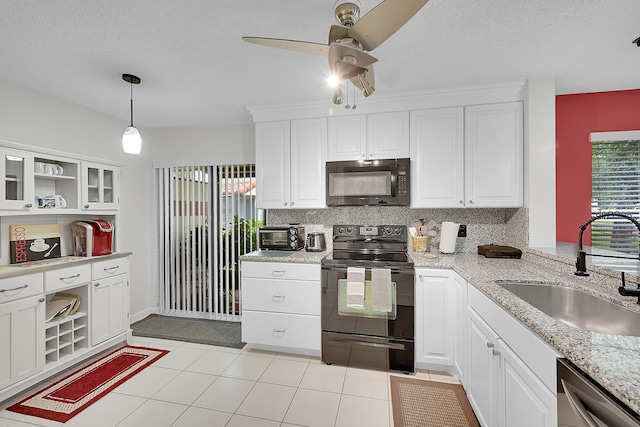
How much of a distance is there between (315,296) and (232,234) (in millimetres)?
1520

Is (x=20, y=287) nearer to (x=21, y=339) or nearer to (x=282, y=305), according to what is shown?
(x=21, y=339)

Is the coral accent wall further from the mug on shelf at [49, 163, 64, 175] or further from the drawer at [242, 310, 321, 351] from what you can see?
the mug on shelf at [49, 163, 64, 175]

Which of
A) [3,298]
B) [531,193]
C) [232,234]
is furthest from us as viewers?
[232,234]

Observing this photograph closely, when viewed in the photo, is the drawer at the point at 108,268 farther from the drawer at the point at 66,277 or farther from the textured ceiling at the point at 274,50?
the textured ceiling at the point at 274,50

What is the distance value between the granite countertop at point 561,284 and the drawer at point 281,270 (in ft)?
0.17

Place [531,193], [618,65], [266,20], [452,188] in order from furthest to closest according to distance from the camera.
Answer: [452,188]
[531,193]
[618,65]
[266,20]

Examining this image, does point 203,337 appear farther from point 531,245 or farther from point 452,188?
point 531,245

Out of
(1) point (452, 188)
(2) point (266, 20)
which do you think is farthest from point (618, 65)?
(2) point (266, 20)

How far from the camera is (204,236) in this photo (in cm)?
361

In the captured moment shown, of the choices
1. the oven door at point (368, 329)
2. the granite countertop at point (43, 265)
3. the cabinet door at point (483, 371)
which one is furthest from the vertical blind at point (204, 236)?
the cabinet door at point (483, 371)

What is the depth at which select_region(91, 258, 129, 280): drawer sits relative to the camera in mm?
2600

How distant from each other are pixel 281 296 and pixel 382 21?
2.19 m

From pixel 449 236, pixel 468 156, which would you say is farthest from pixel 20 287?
pixel 468 156

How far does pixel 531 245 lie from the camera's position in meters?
2.39
